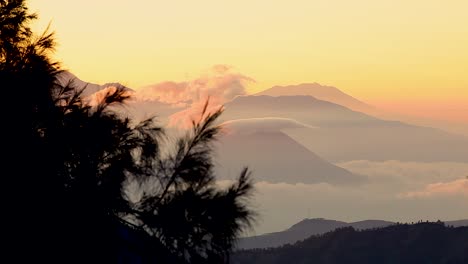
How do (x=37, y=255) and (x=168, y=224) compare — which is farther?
(x=168, y=224)

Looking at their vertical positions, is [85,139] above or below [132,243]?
above

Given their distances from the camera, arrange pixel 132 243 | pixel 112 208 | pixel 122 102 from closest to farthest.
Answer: pixel 112 208 < pixel 132 243 < pixel 122 102

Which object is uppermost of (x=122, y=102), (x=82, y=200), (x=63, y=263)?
(x=122, y=102)

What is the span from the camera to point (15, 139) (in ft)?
61.9

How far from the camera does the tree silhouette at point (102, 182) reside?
738 inches

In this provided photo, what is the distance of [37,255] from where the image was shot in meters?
18.2

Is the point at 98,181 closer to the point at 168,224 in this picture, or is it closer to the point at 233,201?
the point at 168,224

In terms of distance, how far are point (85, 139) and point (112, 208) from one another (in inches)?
56.4

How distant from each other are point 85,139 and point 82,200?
167 centimetres

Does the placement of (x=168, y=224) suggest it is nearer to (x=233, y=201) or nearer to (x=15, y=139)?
(x=233, y=201)

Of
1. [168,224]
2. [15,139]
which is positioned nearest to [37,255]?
[15,139]

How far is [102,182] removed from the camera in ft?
65.9

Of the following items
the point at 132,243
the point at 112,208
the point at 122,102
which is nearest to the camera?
the point at 112,208

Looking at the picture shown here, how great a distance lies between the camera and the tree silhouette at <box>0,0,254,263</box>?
1875 centimetres
